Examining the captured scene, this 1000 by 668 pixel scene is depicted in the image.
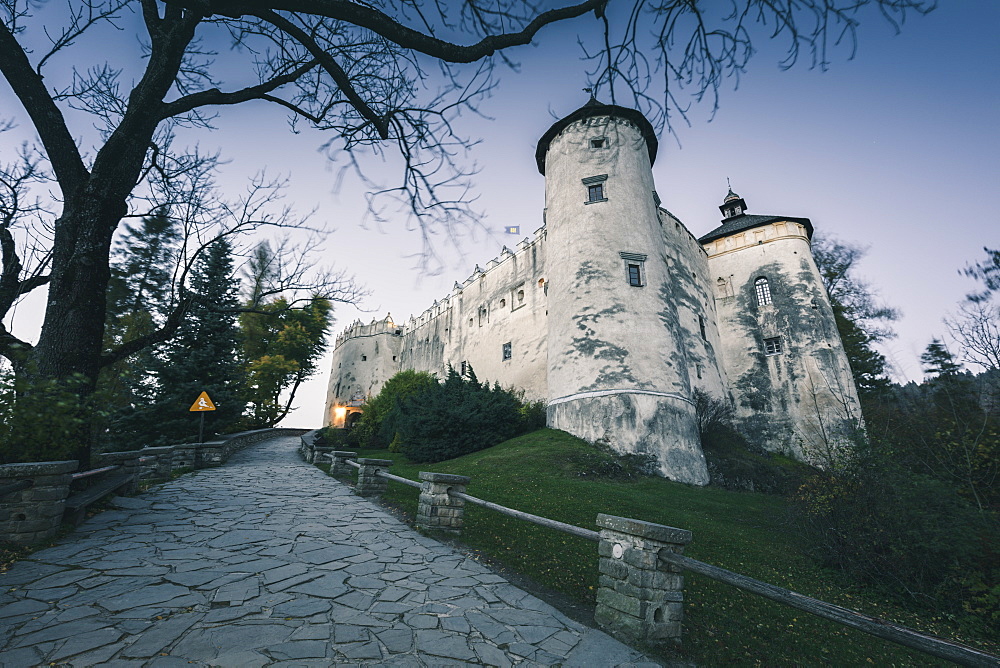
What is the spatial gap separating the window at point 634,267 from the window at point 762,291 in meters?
11.3

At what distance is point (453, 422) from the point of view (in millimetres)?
15336

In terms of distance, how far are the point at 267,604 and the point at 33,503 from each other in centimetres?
370

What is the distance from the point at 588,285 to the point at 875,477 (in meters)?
11.3

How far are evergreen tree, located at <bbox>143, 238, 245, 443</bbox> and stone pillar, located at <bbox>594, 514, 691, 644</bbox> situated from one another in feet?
49.5

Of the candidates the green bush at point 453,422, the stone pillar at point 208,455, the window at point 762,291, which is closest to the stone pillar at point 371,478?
the green bush at point 453,422

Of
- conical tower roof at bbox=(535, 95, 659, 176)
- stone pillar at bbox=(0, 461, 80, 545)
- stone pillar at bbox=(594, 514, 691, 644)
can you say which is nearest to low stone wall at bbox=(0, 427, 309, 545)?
stone pillar at bbox=(0, 461, 80, 545)

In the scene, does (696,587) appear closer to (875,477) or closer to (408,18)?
(875,477)

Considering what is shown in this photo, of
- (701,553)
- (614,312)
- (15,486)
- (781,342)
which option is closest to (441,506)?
(701,553)

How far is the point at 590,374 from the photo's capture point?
15.5 metres

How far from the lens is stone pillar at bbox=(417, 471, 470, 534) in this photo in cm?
627

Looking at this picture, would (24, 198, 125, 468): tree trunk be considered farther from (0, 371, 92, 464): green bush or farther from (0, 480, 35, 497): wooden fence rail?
(0, 480, 35, 497): wooden fence rail

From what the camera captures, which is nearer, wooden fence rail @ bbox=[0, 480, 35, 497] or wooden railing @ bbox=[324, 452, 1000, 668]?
wooden railing @ bbox=[324, 452, 1000, 668]

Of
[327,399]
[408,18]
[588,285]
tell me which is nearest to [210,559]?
[408,18]

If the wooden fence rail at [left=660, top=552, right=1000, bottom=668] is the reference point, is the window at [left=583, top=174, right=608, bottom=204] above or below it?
above
